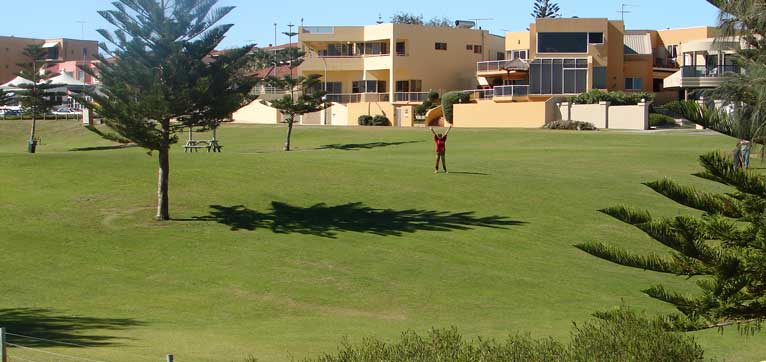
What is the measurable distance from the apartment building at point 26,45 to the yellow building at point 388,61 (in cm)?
4181

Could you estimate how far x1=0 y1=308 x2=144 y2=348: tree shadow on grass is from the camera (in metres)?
15.9

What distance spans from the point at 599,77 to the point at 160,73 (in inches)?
1929

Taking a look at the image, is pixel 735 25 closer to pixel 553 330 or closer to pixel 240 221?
pixel 553 330

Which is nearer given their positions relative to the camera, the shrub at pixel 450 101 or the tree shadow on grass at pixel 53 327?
the tree shadow on grass at pixel 53 327

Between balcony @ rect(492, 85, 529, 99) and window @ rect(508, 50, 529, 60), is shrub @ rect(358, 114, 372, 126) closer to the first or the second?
balcony @ rect(492, 85, 529, 99)

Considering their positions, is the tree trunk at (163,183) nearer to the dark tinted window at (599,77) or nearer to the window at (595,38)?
the dark tinted window at (599,77)

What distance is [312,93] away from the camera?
61.9 metres

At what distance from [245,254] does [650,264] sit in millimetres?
16520

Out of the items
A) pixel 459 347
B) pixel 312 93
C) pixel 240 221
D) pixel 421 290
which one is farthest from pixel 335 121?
pixel 459 347

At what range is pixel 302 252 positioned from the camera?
2645 centimetres

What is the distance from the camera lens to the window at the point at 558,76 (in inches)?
2825

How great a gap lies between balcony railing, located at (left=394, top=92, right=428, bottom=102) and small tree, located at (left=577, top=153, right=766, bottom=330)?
69.3 metres

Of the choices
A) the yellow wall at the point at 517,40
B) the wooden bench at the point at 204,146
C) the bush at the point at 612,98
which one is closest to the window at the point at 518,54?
the yellow wall at the point at 517,40

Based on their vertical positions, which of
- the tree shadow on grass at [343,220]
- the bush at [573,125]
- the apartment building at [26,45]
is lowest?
the tree shadow on grass at [343,220]
